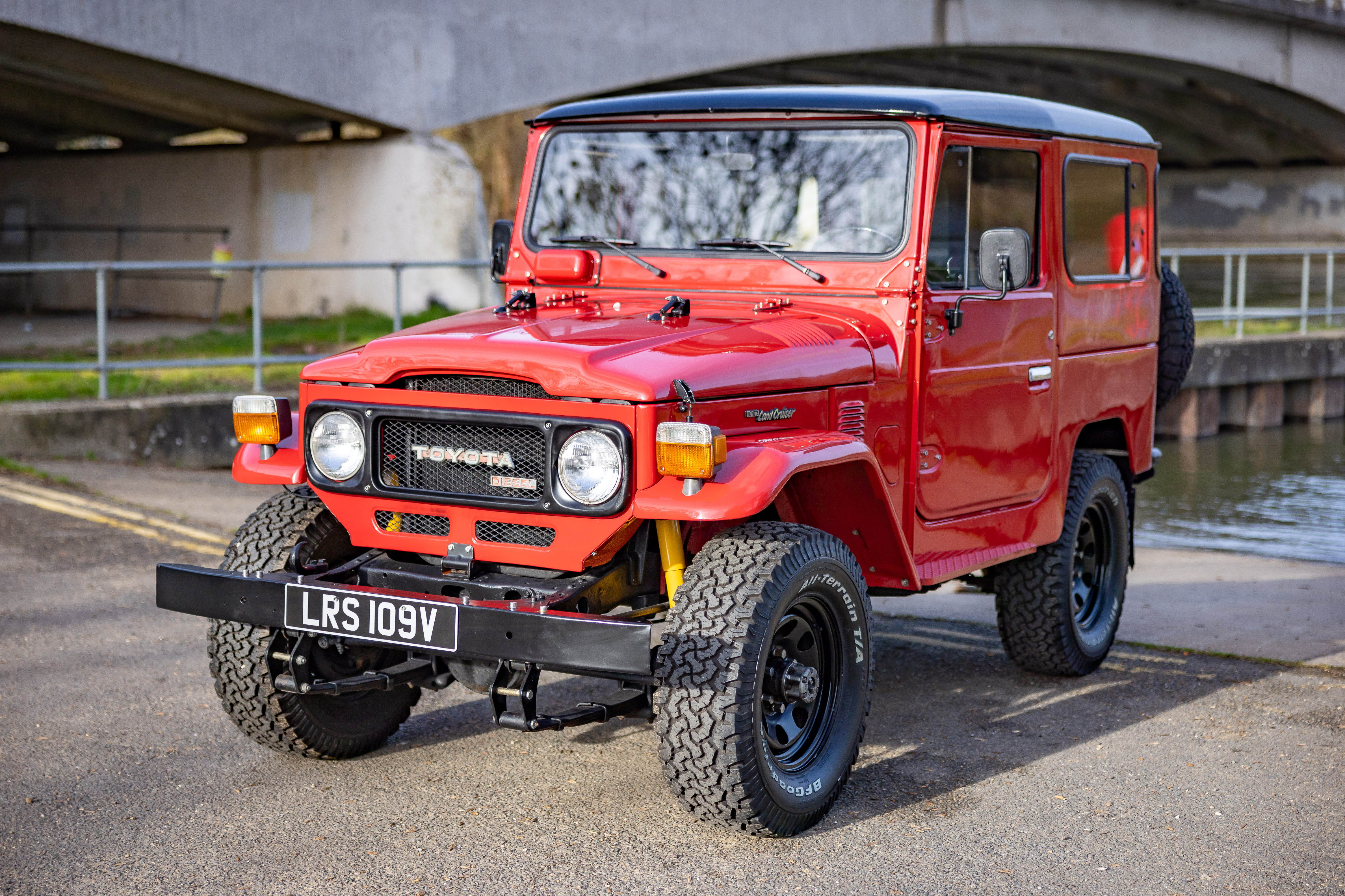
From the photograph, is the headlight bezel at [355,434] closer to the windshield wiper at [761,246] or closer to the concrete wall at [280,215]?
the windshield wiper at [761,246]

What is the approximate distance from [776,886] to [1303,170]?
124 ft

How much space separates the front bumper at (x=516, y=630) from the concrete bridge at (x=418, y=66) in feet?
42.0

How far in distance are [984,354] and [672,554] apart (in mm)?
1653

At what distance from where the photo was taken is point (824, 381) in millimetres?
4422

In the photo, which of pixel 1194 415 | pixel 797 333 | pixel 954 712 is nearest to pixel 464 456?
pixel 797 333

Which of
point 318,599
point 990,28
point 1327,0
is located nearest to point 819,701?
point 318,599

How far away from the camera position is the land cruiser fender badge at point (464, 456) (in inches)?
160

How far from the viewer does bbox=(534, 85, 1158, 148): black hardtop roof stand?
4.87 metres

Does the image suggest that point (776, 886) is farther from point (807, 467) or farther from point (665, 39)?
point (665, 39)

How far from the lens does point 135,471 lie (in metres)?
10.8

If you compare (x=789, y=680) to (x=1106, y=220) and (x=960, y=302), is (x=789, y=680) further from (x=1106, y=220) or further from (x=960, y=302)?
(x=1106, y=220)

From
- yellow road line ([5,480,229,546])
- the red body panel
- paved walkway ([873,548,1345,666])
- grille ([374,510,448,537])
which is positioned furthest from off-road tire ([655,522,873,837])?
yellow road line ([5,480,229,546])

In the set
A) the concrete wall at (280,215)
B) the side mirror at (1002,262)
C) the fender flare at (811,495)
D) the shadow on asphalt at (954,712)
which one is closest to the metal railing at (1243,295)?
the concrete wall at (280,215)

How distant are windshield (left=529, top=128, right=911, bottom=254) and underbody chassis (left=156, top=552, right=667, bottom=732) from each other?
4.89ft
